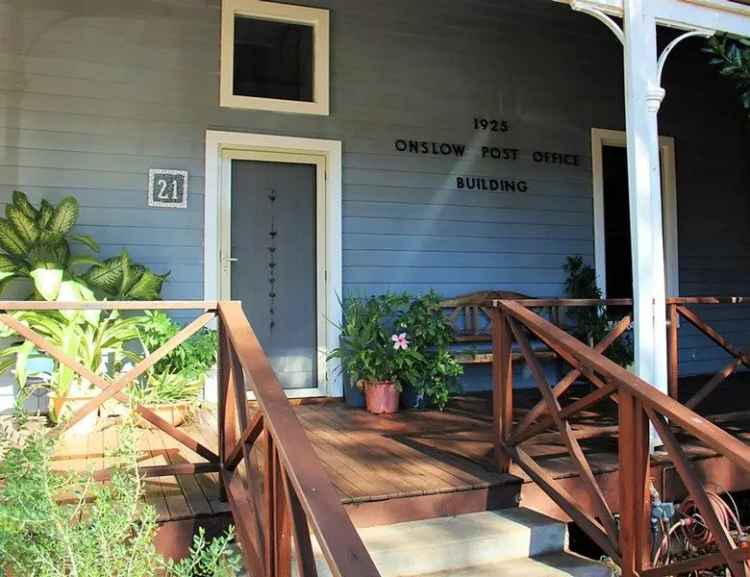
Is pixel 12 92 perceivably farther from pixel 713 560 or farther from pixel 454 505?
pixel 713 560

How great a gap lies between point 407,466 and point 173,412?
4.95 feet

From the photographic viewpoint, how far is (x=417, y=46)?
4.89m

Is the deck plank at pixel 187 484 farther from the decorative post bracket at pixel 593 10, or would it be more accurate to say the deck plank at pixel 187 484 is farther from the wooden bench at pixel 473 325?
the decorative post bracket at pixel 593 10

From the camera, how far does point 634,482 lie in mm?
2064

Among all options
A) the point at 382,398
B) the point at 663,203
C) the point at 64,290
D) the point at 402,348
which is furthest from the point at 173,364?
the point at 663,203

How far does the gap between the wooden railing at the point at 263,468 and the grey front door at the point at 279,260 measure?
1.93 meters

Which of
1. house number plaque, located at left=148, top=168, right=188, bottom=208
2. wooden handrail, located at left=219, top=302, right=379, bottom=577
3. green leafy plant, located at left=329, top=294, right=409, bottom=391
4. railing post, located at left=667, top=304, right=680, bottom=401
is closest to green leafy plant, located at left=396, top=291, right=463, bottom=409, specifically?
green leafy plant, located at left=329, top=294, right=409, bottom=391

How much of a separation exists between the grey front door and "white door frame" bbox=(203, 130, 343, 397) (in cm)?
5

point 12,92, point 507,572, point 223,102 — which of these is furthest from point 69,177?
point 507,572

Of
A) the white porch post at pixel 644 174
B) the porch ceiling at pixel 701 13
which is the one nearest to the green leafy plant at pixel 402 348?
the white porch post at pixel 644 174

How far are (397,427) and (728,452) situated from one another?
7.39 ft

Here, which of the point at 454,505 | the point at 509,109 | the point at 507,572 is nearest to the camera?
the point at 507,572

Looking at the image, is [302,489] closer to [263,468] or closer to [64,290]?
[263,468]

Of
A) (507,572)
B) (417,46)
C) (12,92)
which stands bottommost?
(507,572)
